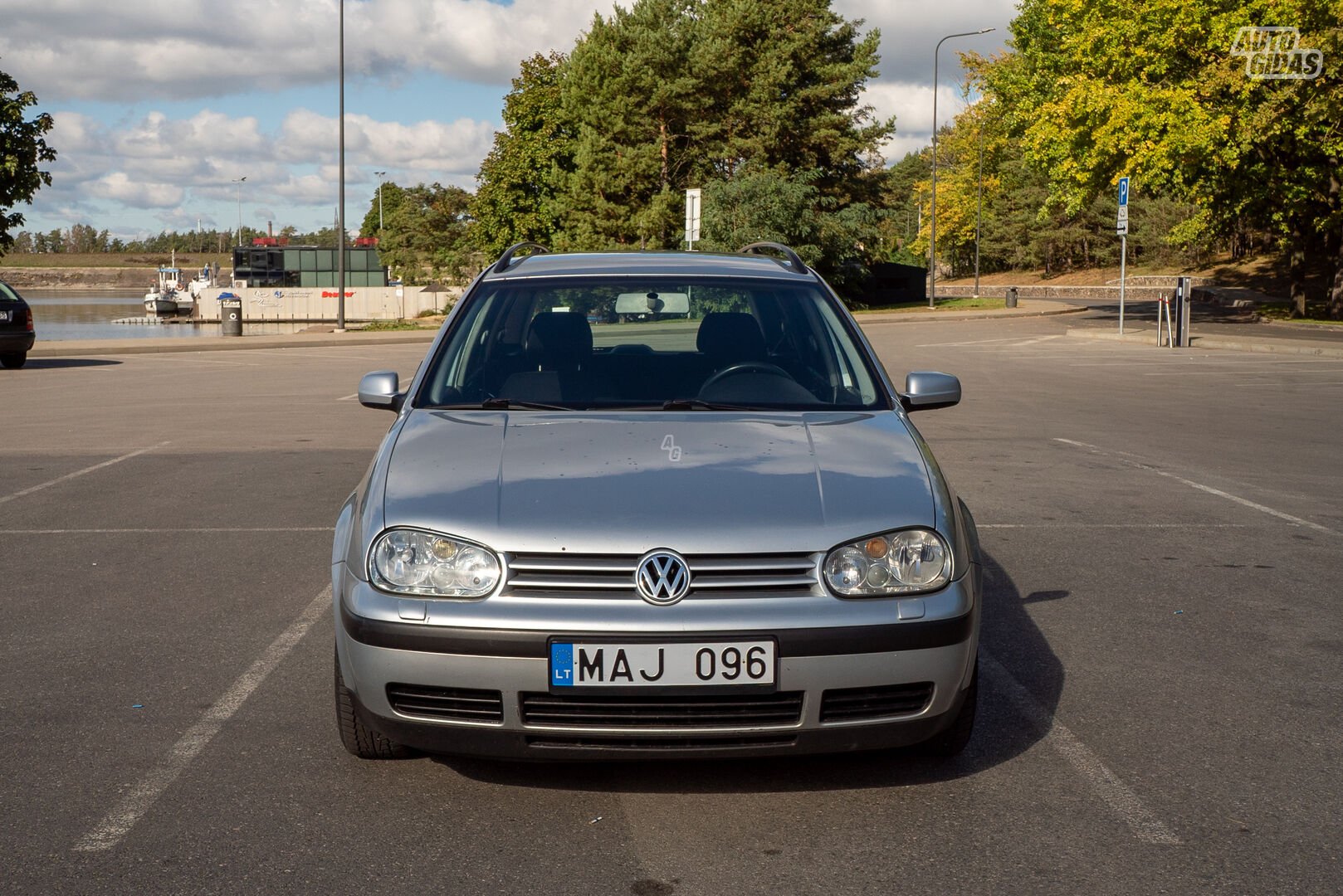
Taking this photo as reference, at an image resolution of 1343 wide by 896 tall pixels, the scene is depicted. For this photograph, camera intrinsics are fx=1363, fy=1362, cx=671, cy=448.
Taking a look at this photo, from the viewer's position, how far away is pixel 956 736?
156 inches

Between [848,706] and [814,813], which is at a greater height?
[848,706]

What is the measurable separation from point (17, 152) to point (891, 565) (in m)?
27.6

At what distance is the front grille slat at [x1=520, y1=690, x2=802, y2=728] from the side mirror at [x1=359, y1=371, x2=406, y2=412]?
1744 millimetres

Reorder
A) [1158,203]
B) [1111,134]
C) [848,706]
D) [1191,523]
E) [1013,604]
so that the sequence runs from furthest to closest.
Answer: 1. [1158,203]
2. [1111,134]
3. [1191,523]
4. [1013,604]
5. [848,706]

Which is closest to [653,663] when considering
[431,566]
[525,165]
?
[431,566]

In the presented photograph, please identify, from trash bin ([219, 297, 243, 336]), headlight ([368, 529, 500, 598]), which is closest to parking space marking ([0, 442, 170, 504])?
headlight ([368, 529, 500, 598])

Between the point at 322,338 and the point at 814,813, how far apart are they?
30.9m

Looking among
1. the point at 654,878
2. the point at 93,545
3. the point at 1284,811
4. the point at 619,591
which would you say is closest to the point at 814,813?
the point at 654,878

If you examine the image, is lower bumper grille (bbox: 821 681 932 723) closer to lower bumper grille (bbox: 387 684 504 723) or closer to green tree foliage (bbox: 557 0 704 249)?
lower bumper grille (bbox: 387 684 504 723)

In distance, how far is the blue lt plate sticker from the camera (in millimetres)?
3398

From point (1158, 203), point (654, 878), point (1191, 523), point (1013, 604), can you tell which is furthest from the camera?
point (1158, 203)

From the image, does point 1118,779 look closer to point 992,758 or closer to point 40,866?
point 992,758

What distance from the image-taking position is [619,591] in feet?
11.3

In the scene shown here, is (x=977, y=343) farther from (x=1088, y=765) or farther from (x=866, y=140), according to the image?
(x=1088, y=765)
